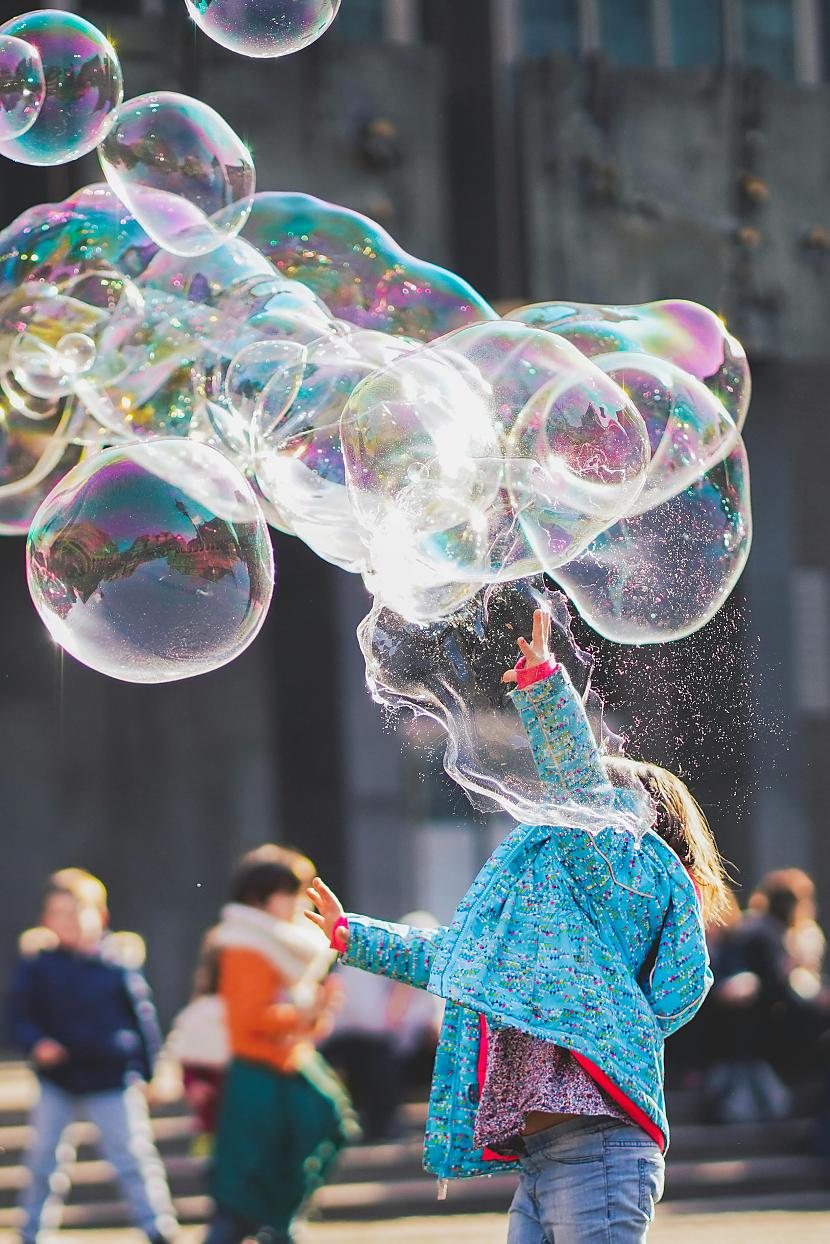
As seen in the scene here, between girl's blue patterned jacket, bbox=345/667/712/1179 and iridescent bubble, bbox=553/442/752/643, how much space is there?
0.41 metres

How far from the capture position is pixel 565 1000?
324cm

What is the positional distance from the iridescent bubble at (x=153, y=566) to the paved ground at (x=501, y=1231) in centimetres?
462

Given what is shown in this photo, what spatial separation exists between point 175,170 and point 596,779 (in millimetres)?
2354

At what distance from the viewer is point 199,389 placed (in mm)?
5027

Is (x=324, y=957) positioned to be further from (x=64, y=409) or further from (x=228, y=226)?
(x=228, y=226)

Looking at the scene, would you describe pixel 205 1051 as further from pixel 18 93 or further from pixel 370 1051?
pixel 18 93

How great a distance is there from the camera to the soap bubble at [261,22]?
15.8ft

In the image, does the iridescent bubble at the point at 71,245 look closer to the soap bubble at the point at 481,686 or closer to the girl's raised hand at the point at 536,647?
the soap bubble at the point at 481,686

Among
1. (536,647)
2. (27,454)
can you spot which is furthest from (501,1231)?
(536,647)

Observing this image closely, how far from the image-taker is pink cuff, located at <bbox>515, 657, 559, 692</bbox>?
130 inches

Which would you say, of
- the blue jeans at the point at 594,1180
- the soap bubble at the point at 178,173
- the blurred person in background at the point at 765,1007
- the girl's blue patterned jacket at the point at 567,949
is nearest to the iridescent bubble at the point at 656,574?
the girl's blue patterned jacket at the point at 567,949

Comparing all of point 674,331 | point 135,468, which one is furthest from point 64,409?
point 674,331

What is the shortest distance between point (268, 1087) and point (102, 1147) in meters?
1.10

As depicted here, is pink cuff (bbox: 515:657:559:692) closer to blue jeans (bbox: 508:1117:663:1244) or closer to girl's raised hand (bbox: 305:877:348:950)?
girl's raised hand (bbox: 305:877:348:950)
